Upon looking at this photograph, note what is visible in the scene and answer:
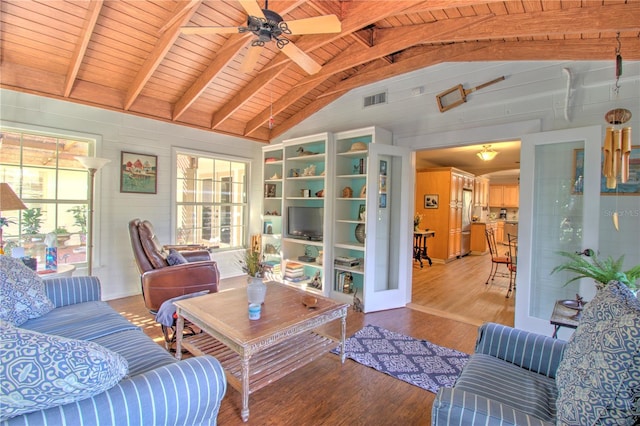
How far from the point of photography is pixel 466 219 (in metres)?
8.36

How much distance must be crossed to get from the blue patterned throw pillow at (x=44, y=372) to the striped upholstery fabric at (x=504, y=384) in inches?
52.9

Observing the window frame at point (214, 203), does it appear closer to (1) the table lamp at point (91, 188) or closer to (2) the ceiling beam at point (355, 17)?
(1) the table lamp at point (91, 188)

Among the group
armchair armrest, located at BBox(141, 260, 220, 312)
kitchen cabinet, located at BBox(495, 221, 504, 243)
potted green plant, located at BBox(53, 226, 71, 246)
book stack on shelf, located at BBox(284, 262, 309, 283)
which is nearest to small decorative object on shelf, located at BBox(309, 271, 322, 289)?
book stack on shelf, located at BBox(284, 262, 309, 283)

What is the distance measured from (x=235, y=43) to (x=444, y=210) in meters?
6.29

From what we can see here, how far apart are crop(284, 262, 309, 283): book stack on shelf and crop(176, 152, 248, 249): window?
1501 millimetres

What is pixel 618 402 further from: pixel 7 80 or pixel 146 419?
pixel 7 80

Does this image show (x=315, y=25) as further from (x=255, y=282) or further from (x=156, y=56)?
(x=156, y=56)

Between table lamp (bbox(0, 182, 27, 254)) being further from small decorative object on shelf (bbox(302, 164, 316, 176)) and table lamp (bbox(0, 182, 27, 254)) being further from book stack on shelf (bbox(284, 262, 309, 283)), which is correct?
small decorative object on shelf (bbox(302, 164, 316, 176))

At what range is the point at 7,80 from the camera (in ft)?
11.1

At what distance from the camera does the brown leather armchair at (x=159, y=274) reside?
294 centimetres

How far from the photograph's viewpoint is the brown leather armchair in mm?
2936

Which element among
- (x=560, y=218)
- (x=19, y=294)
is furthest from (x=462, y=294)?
(x=19, y=294)

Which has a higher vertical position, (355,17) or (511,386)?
(355,17)

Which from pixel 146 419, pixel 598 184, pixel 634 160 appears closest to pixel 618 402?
pixel 146 419
